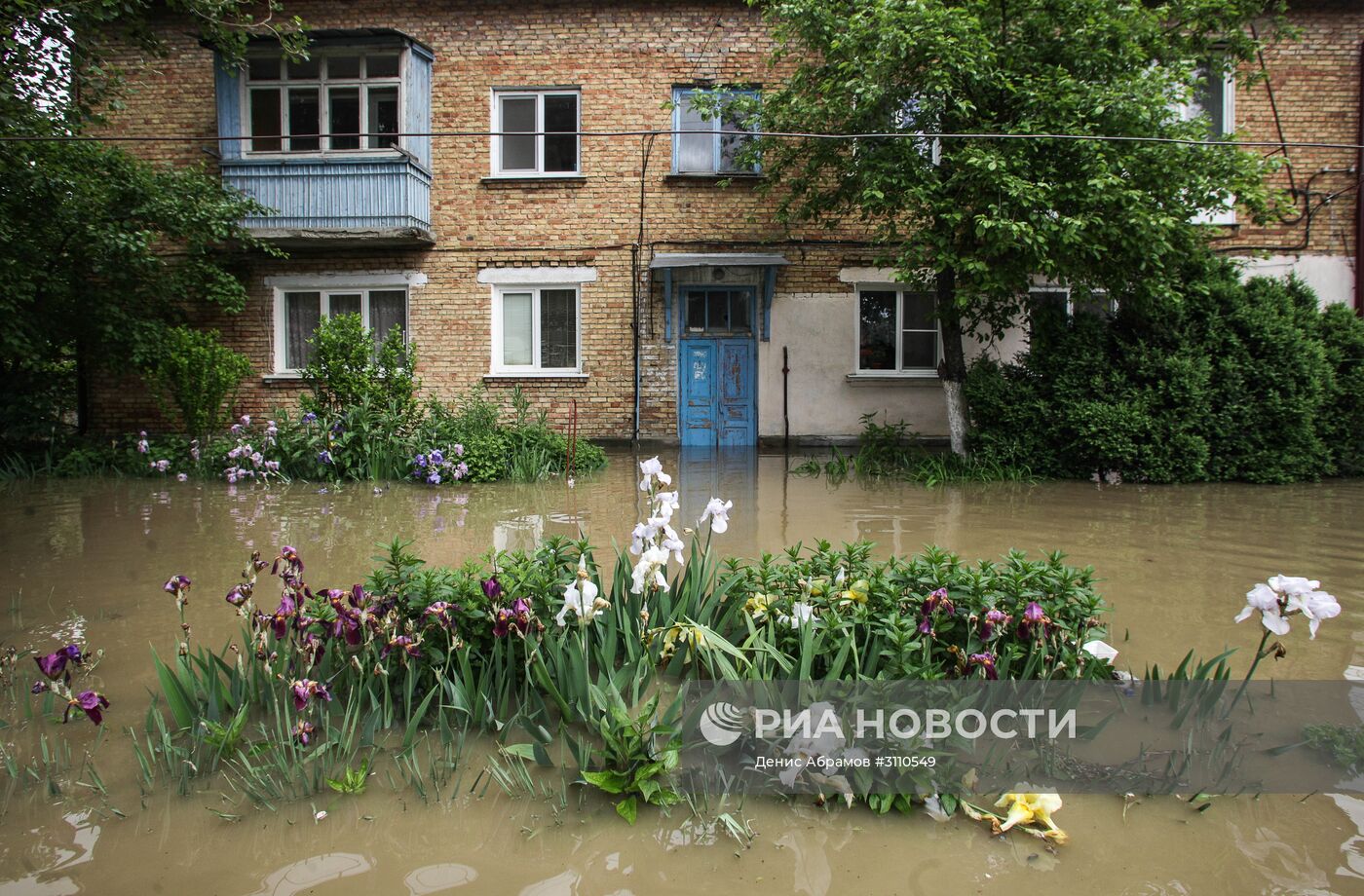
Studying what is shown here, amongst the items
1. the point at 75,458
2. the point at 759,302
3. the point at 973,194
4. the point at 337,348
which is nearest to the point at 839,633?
the point at 973,194

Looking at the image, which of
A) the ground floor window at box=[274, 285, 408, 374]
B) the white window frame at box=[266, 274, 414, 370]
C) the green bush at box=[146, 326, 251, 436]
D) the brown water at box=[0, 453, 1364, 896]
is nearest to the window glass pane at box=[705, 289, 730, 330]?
the white window frame at box=[266, 274, 414, 370]

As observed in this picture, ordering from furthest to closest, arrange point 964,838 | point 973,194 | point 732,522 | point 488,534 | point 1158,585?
1. point 973,194
2. point 732,522
3. point 488,534
4. point 1158,585
5. point 964,838

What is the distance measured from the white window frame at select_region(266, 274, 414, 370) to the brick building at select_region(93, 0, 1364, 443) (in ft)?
0.11

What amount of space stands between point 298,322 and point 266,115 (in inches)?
126

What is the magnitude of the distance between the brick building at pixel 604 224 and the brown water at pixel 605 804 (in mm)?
5091

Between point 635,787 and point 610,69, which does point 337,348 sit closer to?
point 610,69

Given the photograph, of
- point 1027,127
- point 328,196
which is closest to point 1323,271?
point 1027,127

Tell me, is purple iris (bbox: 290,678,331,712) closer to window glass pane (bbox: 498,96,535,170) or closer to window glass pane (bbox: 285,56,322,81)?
window glass pane (bbox: 498,96,535,170)

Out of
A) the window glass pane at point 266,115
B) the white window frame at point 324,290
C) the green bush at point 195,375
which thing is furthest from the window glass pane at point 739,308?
the window glass pane at point 266,115

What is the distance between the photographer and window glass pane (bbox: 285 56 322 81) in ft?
41.1

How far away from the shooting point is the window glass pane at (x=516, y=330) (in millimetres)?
13109

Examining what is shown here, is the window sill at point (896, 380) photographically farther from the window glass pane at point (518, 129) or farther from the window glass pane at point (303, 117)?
the window glass pane at point (303, 117)

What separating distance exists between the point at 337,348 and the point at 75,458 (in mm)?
3746

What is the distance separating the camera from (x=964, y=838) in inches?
93.7
